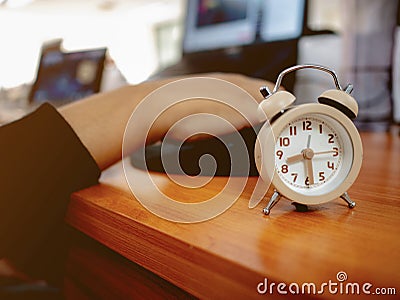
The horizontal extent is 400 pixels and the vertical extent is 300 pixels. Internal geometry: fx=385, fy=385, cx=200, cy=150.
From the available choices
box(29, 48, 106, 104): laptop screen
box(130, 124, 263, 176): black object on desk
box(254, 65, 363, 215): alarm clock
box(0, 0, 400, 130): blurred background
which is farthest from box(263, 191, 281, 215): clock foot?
box(29, 48, 106, 104): laptop screen

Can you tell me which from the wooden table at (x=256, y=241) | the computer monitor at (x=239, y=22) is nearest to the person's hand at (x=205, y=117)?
the wooden table at (x=256, y=241)

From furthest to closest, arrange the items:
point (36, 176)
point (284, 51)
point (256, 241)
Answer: point (284, 51) < point (36, 176) < point (256, 241)

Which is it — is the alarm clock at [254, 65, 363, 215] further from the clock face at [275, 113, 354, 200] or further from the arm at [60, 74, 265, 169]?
the arm at [60, 74, 265, 169]

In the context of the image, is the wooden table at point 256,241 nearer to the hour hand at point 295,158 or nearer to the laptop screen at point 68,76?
the hour hand at point 295,158

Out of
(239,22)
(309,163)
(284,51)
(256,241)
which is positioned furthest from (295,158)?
(239,22)

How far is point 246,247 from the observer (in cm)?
31

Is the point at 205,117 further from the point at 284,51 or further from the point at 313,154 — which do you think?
the point at 284,51

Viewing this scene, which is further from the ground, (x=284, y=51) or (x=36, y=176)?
(x=284, y=51)

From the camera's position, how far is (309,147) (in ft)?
1.38

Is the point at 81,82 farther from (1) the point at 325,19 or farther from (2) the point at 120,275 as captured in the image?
(2) the point at 120,275

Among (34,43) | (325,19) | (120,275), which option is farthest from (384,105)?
(34,43)

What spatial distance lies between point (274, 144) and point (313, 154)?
0.17 ft

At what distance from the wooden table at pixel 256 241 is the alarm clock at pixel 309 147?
2 cm

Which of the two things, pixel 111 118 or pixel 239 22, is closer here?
pixel 111 118
